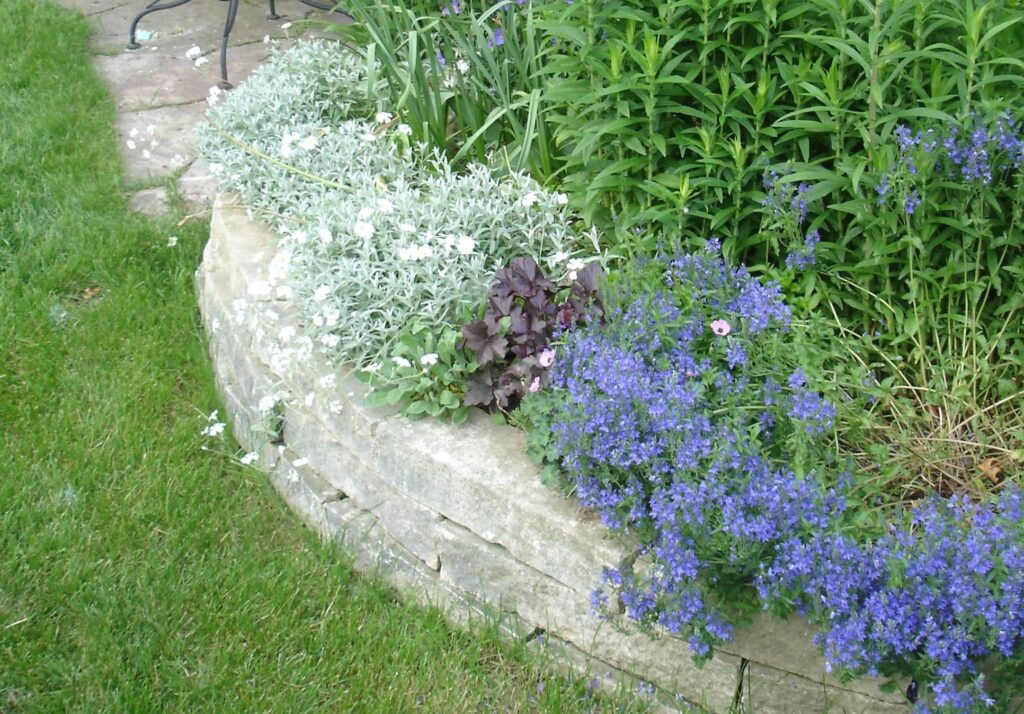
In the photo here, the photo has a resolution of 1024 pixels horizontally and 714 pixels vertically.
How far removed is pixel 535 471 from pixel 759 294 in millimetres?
721

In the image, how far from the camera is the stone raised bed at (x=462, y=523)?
2561mm

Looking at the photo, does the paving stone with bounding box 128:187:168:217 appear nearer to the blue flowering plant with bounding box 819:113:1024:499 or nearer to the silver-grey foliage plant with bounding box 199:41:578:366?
the silver-grey foliage plant with bounding box 199:41:578:366

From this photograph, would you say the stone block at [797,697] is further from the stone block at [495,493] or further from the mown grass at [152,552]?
the stone block at [495,493]

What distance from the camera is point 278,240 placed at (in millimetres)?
3773

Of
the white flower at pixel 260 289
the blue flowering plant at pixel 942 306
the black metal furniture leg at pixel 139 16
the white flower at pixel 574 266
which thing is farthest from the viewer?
the black metal furniture leg at pixel 139 16

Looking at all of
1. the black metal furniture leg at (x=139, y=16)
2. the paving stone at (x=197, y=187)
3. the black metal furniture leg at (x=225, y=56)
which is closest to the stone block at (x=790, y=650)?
the paving stone at (x=197, y=187)

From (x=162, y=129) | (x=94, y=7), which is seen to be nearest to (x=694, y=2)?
(x=162, y=129)

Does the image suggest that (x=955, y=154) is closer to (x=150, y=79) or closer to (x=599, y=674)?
(x=599, y=674)

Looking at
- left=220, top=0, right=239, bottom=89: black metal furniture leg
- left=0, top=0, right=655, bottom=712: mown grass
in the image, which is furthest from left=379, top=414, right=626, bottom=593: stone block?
left=220, top=0, right=239, bottom=89: black metal furniture leg

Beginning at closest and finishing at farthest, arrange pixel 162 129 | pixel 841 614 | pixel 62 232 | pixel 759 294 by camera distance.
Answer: pixel 841 614 < pixel 759 294 < pixel 62 232 < pixel 162 129

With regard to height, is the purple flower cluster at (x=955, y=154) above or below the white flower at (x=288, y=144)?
above

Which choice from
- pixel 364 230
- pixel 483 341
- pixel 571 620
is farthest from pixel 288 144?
pixel 571 620

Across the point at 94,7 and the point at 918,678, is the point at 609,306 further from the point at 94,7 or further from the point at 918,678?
the point at 94,7

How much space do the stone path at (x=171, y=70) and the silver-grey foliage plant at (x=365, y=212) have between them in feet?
1.98
